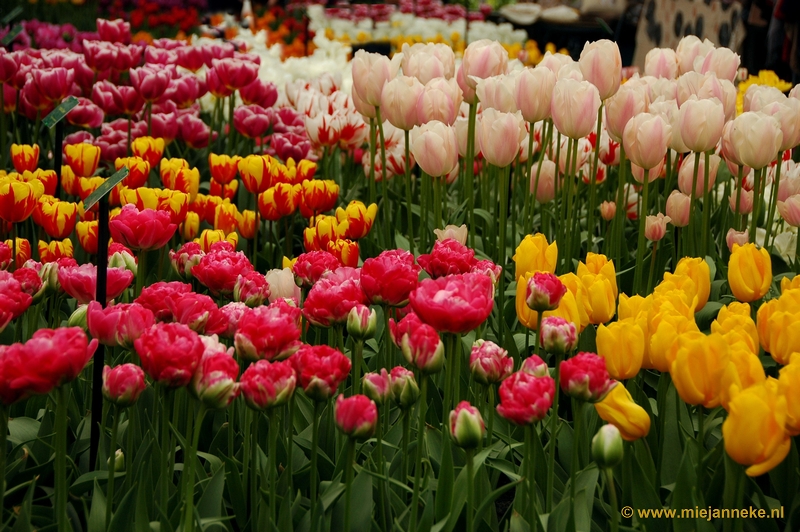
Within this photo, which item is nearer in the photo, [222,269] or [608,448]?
[608,448]

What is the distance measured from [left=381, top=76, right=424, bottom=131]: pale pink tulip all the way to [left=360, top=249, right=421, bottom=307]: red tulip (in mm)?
907

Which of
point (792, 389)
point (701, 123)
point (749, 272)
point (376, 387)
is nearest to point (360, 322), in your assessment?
point (376, 387)

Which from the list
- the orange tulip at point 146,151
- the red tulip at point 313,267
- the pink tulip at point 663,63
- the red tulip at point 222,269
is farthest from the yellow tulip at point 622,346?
the orange tulip at point 146,151

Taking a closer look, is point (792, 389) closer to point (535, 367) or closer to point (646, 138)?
point (535, 367)

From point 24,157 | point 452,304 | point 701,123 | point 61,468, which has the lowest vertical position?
point 61,468

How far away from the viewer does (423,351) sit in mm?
1109

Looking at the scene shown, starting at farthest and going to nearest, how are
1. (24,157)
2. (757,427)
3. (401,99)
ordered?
(24,157) → (401,99) → (757,427)

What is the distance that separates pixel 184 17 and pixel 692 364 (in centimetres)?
995

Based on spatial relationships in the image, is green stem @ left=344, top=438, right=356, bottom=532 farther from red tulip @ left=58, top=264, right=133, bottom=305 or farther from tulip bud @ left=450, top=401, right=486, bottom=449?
red tulip @ left=58, top=264, right=133, bottom=305

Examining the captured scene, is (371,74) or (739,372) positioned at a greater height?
(371,74)

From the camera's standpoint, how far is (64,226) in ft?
6.15

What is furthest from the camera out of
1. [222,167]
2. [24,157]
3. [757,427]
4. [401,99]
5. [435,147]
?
[222,167]

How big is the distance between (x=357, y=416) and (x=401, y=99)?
4.10 ft

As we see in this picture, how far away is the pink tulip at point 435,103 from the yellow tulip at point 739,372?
1225mm
